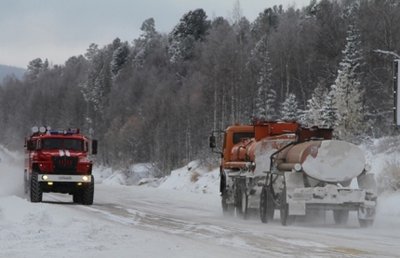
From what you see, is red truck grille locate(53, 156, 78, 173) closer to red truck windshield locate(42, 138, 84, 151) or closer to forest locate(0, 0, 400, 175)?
red truck windshield locate(42, 138, 84, 151)

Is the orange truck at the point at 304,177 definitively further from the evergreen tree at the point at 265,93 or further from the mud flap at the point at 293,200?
the evergreen tree at the point at 265,93

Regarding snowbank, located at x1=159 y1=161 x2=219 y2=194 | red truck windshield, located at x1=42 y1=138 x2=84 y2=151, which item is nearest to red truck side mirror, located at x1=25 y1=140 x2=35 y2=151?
red truck windshield, located at x1=42 y1=138 x2=84 y2=151

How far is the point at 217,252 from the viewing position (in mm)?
11570

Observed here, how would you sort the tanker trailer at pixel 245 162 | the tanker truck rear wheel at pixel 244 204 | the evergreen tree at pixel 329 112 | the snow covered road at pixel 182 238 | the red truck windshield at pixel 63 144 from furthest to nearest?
the evergreen tree at pixel 329 112, the red truck windshield at pixel 63 144, the tanker truck rear wheel at pixel 244 204, the tanker trailer at pixel 245 162, the snow covered road at pixel 182 238

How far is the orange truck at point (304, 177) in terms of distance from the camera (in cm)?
1712

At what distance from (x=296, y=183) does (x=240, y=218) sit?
4.10 m

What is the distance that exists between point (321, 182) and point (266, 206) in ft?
5.87

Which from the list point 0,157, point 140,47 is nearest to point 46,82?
point 140,47

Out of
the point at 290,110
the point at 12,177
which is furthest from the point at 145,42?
the point at 12,177

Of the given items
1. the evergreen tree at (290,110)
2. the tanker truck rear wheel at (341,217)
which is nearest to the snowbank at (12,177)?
the tanker truck rear wheel at (341,217)

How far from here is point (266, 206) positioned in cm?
1869

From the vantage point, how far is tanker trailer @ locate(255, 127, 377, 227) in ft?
56.1

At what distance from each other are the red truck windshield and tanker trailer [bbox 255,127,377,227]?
32.8ft

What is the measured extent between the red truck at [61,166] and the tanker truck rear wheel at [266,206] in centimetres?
897
